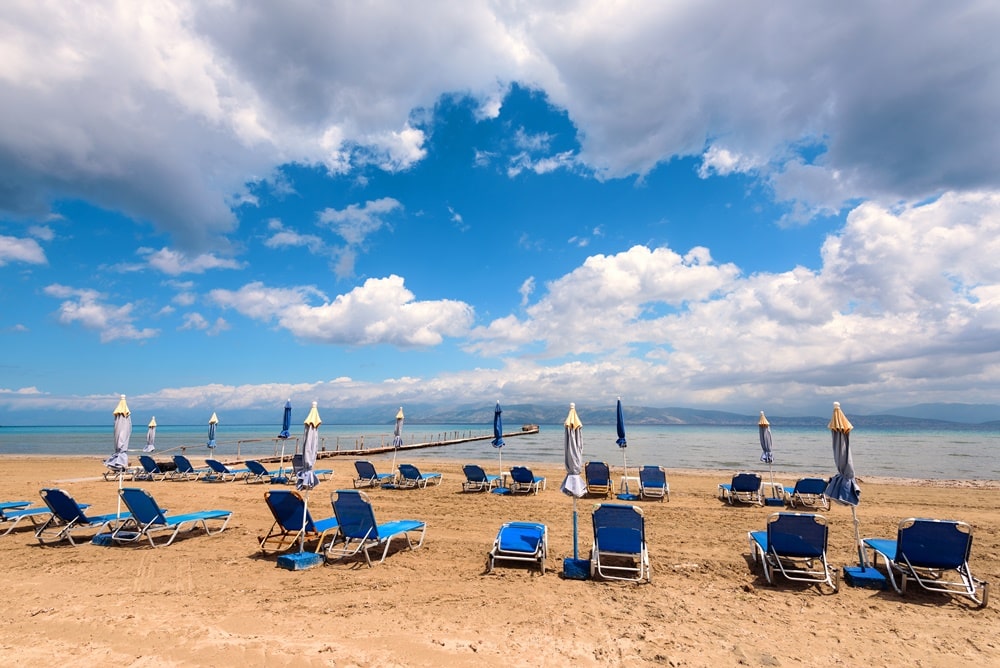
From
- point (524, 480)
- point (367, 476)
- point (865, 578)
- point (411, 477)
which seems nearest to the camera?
point (865, 578)

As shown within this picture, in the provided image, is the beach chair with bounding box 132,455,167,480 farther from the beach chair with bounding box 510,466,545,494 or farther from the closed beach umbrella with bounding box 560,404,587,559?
the closed beach umbrella with bounding box 560,404,587,559

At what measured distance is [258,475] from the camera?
54.7 feet

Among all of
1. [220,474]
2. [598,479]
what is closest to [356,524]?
[598,479]

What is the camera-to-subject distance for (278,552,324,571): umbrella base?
631 centimetres

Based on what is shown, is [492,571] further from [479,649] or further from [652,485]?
[652,485]

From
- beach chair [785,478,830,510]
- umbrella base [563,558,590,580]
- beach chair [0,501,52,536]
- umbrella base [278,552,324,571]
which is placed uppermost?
beach chair [0,501,52,536]

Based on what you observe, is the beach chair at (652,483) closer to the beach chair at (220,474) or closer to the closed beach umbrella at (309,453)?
the closed beach umbrella at (309,453)

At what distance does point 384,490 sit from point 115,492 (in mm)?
7352

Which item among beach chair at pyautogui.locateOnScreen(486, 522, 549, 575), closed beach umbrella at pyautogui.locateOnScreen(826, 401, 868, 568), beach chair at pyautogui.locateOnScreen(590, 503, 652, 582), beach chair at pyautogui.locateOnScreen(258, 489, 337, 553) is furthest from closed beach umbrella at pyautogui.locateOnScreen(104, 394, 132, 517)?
closed beach umbrella at pyautogui.locateOnScreen(826, 401, 868, 568)

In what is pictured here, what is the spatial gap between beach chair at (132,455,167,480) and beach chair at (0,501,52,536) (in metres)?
8.96

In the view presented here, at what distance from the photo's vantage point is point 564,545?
7656 mm

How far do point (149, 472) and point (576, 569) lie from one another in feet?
61.4

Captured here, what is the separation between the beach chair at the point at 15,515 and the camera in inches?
334

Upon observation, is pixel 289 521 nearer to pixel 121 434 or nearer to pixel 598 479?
pixel 121 434
